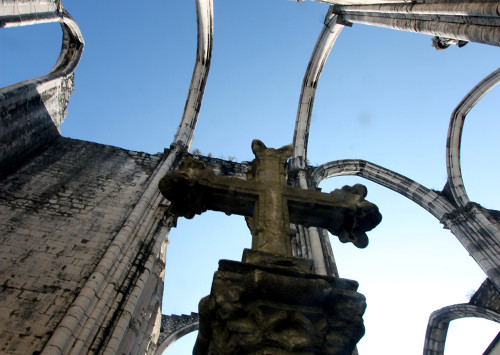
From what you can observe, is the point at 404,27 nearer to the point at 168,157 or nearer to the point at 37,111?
the point at 168,157

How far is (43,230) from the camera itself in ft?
16.7

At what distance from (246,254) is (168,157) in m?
5.73

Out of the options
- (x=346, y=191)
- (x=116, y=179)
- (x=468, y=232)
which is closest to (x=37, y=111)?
(x=116, y=179)

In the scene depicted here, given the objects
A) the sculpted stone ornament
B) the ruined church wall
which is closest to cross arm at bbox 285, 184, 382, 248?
the sculpted stone ornament

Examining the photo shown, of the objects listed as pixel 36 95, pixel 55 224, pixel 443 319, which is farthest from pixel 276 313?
pixel 443 319

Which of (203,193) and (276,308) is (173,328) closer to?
(203,193)

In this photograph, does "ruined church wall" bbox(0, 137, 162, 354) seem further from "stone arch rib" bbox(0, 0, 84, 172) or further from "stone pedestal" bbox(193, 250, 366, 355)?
"stone pedestal" bbox(193, 250, 366, 355)

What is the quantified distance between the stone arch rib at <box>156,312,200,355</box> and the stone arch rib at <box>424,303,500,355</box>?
5451 millimetres

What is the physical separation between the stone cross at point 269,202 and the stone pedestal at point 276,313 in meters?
0.62

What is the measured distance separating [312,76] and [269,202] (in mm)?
8896

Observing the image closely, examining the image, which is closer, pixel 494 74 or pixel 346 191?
pixel 346 191

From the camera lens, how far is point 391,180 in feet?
31.7

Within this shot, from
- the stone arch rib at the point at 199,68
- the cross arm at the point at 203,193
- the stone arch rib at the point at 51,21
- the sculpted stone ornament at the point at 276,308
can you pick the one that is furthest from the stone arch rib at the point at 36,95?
the sculpted stone ornament at the point at 276,308

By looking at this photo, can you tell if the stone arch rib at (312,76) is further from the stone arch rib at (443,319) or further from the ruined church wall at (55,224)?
the stone arch rib at (443,319)
